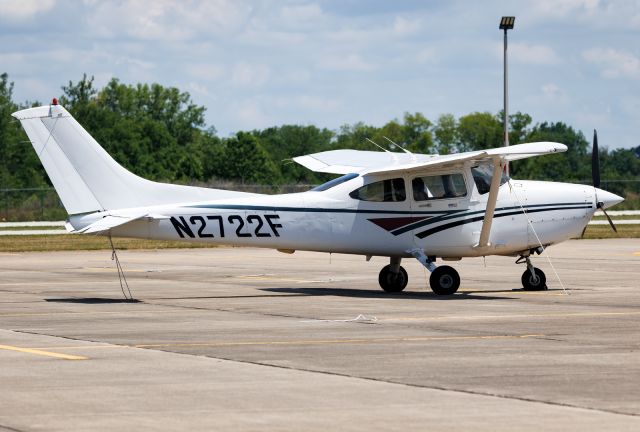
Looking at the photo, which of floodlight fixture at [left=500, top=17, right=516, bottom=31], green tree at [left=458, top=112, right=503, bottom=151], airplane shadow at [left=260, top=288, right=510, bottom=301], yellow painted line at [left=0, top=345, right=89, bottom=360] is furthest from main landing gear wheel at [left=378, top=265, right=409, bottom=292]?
green tree at [left=458, top=112, right=503, bottom=151]

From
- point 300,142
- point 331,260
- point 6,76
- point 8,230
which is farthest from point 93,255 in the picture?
point 300,142

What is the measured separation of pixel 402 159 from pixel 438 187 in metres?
2.25

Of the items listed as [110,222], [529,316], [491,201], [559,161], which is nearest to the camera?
[529,316]

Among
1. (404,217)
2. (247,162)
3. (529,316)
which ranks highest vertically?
(247,162)

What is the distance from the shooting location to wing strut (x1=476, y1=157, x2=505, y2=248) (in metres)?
23.8

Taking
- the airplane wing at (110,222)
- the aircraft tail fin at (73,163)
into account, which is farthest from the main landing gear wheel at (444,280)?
the aircraft tail fin at (73,163)

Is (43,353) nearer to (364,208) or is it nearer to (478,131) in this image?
(364,208)

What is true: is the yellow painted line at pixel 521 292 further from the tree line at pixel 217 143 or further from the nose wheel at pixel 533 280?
the tree line at pixel 217 143

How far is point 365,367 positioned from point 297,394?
6.54 ft

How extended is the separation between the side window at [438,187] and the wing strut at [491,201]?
619 millimetres

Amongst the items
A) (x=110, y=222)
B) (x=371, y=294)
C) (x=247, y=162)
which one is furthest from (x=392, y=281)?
(x=247, y=162)

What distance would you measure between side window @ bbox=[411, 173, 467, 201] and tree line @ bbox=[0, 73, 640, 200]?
2192 inches

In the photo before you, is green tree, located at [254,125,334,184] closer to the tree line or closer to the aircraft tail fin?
the tree line

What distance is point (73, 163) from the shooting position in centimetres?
2236
